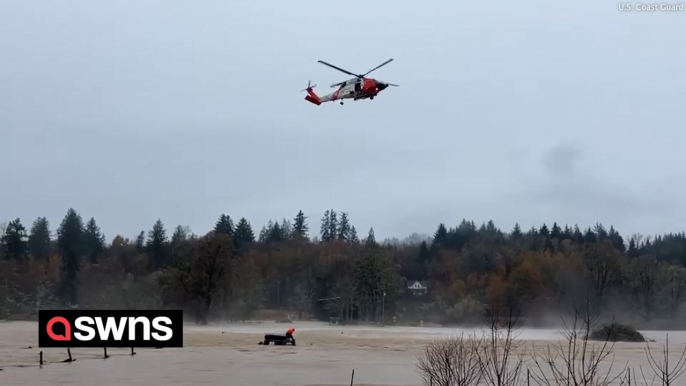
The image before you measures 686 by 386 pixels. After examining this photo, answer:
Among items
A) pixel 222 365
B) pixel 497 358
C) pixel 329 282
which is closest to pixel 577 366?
pixel 497 358

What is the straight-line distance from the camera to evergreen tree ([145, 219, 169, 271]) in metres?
162

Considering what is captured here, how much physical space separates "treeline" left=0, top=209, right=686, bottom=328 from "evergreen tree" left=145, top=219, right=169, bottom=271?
0.39 m

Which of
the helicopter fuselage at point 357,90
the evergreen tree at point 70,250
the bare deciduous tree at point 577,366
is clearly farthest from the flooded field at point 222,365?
the evergreen tree at point 70,250

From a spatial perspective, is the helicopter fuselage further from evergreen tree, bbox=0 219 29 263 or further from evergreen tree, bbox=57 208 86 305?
evergreen tree, bbox=0 219 29 263

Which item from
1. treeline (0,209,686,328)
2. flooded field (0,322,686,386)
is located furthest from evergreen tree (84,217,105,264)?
flooded field (0,322,686,386)

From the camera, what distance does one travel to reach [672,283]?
136250 mm

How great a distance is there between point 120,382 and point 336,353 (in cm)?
2433

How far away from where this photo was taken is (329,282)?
146250 mm

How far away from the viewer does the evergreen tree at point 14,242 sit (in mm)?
162625

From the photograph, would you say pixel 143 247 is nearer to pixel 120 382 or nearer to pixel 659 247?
pixel 659 247

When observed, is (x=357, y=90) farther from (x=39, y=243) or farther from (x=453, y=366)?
(x=39, y=243)

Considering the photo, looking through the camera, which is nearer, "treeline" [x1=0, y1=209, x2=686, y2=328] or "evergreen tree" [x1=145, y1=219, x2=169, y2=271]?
"treeline" [x1=0, y1=209, x2=686, y2=328]

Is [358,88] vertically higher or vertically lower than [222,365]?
higher

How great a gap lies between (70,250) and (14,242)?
1398 cm
